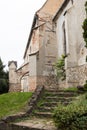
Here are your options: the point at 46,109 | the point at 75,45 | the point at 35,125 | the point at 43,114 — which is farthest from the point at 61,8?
the point at 35,125

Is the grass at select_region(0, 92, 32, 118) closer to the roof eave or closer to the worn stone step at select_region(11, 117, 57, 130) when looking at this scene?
the worn stone step at select_region(11, 117, 57, 130)

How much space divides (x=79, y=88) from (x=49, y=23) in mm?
14726

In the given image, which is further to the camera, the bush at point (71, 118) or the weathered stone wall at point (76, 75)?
the weathered stone wall at point (76, 75)

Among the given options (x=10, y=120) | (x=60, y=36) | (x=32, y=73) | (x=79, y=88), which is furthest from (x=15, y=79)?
(x=10, y=120)

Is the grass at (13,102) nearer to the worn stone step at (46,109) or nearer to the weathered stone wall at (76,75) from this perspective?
the worn stone step at (46,109)

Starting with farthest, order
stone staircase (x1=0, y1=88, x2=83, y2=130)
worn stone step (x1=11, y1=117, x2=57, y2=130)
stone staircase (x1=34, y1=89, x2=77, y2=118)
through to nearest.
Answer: stone staircase (x1=34, y1=89, x2=77, y2=118) → stone staircase (x1=0, y1=88, x2=83, y2=130) → worn stone step (x1=11, y1=117, x2=57, y2=130)

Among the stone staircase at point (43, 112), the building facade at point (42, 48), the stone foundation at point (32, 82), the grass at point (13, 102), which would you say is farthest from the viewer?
the building facade at point (42, 48)

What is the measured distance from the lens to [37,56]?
2633 centimetres

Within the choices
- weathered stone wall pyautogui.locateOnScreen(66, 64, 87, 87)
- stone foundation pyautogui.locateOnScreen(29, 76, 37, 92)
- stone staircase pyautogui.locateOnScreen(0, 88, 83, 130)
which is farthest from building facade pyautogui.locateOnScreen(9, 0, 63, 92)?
stone staircase pyautogui.locateOnScreen(0, 88, 83, 130)

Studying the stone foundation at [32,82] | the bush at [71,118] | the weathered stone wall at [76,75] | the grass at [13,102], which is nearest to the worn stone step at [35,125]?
the bush at [71,118]

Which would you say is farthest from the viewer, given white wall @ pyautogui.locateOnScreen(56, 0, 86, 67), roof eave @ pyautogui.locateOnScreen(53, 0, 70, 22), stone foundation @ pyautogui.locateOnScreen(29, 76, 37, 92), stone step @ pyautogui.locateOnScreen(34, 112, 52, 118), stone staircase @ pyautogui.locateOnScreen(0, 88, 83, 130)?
stone foundation @ pyautogui.locateOnScreen(29, 76, 37, 92)

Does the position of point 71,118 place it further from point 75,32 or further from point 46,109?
point 75,32

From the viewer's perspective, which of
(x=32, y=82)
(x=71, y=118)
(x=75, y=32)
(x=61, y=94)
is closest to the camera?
(x=71, y=118)

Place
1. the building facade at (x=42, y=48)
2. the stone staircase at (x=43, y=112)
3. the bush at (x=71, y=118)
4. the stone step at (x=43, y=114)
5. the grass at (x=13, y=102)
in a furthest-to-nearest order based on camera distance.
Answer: the building facade at (x=42, y=48), the grass at (x=13, y=102), the stone step at (x=43, y=114), the stone staircase at (x=43, y=112), the bush at (x=71, y=118)
